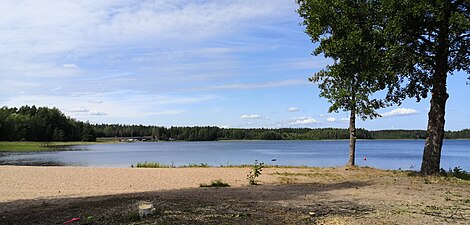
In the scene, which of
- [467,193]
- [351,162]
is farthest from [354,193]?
[351,162]

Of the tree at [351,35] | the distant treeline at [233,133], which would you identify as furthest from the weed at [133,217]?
the distant treeline at [233,133]

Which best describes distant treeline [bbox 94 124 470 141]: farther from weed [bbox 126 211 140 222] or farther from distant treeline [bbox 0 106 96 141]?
weed [bbox 126 211 140 222]

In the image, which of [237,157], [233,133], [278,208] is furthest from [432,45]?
[233,133]

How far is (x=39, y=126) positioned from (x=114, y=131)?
66.5 meters

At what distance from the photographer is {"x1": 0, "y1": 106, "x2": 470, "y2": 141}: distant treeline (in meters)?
91.6

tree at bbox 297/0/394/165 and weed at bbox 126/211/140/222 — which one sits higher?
tree at bbox 297/0/394/165

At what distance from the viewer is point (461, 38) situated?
13617 millimetres

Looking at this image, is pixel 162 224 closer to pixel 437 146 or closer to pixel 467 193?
pixel 467 193

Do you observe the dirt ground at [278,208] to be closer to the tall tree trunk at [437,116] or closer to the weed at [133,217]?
the weed at [133,217]

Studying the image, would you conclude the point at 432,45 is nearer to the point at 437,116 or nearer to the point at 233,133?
the point at 437,116

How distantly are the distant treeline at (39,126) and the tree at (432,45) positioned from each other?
279 ft

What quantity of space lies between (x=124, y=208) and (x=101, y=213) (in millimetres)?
459

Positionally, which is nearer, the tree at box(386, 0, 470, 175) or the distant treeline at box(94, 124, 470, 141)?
the tree at box(386, 0, 470, 175)

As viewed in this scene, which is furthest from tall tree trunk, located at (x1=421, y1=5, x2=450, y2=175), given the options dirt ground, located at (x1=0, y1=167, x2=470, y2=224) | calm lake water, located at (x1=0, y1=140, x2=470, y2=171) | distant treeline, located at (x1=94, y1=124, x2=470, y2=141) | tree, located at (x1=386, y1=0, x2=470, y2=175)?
distant treeline, located at (x1=94, y1=124, x2=470, y2=141)
